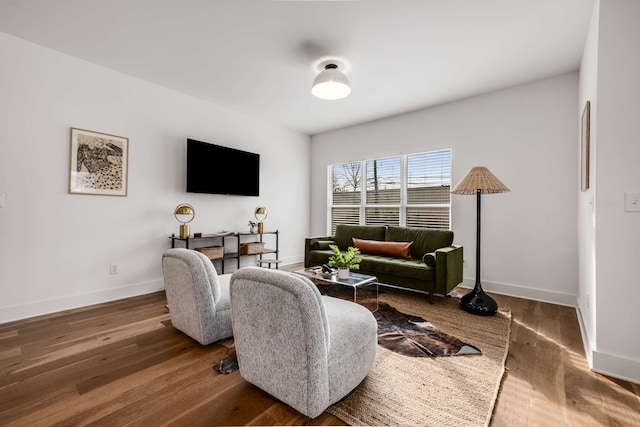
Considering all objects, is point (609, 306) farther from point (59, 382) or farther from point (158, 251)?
point (158, 251)

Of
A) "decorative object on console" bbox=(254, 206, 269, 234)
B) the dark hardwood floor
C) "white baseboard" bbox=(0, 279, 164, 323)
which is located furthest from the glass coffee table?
"white baseboard" bbox=(0, 279, 164, 323)

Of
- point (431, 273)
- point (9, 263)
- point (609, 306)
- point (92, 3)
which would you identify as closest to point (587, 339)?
point (609, 306)

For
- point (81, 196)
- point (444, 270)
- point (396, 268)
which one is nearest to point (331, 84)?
point (396, 268)

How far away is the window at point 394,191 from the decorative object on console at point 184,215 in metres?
2.77

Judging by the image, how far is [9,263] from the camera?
2.68 meters

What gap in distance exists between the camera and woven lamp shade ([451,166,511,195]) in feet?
9.52

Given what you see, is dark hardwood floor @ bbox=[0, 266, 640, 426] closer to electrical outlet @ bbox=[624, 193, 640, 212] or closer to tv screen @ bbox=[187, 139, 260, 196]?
electrical outlet @ bbox=[624, 193, 640, 212]

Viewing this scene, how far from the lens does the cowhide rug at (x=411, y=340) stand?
210cm

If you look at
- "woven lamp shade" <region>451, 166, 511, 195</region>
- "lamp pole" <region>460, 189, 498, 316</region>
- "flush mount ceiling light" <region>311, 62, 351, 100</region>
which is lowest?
"lamp pole" <region>460, 189, 498, 316</region>

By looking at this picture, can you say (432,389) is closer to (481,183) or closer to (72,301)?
(481,183)

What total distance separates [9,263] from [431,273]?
4319 mm

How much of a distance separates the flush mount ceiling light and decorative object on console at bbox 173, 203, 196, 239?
2.26 m

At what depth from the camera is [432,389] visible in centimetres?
168

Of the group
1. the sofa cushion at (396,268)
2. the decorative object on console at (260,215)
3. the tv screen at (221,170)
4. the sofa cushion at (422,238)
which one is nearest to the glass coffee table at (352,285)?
the sofa cushion at (396,268)
